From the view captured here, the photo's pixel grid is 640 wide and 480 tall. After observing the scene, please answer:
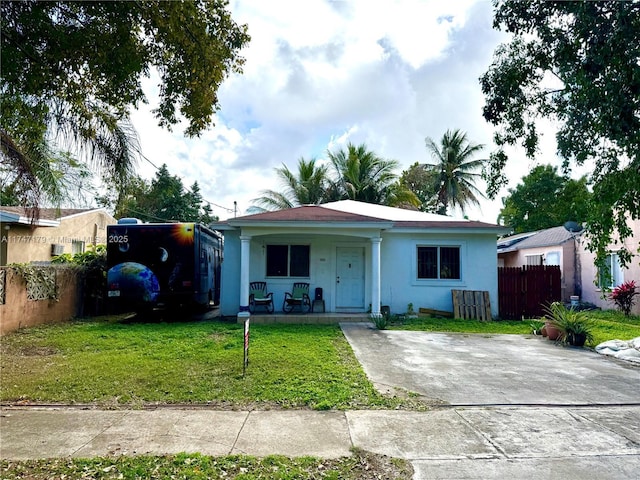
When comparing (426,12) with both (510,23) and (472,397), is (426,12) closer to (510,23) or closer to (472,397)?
(510,23)

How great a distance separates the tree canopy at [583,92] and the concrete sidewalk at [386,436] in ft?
7.17

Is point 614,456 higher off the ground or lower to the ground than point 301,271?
lower

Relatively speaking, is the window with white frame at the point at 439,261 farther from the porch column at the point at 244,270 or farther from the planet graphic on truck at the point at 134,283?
the planet graphic on truck at the point at 134,283

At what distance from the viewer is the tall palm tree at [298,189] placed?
27.3 meters

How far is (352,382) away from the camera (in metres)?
6.05

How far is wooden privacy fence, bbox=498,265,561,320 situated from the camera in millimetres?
13930

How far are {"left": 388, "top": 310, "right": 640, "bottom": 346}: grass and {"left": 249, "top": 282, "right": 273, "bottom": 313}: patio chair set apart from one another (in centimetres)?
366

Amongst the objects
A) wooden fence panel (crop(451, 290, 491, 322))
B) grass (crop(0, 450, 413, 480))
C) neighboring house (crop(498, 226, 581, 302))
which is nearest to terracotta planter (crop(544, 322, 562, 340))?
wooden fence panel (crop(451, 290, 491, 322))

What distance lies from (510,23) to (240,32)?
398 cm

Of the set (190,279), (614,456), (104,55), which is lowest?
(614,456)

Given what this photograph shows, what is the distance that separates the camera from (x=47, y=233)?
17.3 m

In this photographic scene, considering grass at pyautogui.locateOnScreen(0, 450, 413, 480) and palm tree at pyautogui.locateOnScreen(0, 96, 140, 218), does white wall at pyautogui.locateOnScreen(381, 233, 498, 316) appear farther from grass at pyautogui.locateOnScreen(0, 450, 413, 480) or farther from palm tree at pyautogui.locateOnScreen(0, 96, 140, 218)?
grass at pyautogui.locateOnScreen(0, 450, 413, 480)

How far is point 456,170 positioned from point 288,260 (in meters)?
20.1

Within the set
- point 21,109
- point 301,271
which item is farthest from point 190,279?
point 21,109
